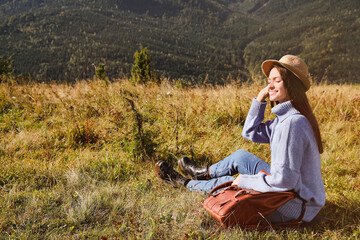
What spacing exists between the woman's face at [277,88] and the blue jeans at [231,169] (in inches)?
31.3

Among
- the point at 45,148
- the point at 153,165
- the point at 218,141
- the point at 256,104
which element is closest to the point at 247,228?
the point at 256,104

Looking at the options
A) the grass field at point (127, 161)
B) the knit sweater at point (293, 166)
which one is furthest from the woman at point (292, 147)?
the grass field at point (127, 161)

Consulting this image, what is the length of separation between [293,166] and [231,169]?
0.94 metres

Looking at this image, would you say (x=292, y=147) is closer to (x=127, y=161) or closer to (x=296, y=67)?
(x=296, y=67)

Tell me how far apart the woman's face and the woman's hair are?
0.03 meters

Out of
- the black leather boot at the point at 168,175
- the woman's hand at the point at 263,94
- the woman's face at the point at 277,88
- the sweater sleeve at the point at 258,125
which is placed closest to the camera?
the woman's face at the point at 277,88

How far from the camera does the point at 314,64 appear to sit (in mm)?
139125

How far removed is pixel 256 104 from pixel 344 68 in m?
162

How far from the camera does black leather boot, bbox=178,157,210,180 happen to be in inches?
114

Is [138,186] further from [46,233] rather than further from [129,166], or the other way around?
[46,233]

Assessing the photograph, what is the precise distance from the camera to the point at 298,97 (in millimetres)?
1920

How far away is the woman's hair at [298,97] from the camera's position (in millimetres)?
1898

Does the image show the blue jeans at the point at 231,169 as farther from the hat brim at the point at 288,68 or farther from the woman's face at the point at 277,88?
the hat brim at the point at 288,68

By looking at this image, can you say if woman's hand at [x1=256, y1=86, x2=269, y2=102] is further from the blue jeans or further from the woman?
the blue jeans
